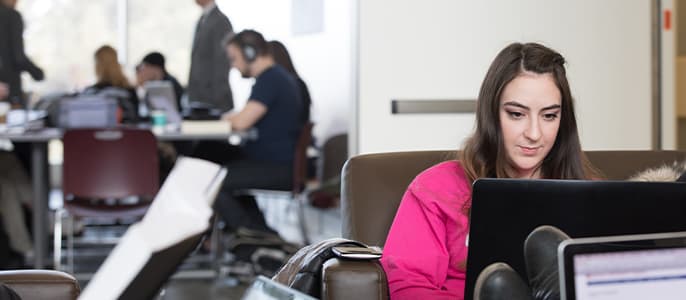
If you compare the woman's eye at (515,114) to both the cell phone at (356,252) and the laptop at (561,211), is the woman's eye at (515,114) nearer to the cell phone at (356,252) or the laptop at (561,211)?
the cell phone at (356,252)

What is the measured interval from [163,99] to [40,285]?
13.0ft

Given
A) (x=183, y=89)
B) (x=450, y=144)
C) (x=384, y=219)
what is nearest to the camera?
(x=384, y=219)

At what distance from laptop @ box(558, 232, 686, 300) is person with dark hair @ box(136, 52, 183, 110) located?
561 cm

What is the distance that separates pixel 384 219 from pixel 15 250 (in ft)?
10.9

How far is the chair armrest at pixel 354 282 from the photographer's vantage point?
1.94 meters

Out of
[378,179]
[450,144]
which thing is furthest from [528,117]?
[450,144]

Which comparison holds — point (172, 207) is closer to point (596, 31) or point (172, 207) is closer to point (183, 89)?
point (596, 31)

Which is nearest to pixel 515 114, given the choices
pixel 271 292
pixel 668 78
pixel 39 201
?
pixel 271 292

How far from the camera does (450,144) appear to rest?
458 centimetres

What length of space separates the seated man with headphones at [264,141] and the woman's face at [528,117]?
3.15 m

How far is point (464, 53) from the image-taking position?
453 centimetres

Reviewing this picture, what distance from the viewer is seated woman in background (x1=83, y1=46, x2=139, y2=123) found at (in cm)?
604

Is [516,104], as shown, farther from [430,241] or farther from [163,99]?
[163,99]

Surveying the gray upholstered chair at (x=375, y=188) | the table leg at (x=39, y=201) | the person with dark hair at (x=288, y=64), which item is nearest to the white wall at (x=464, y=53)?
the person with dark hair at (x=288, y=64)
